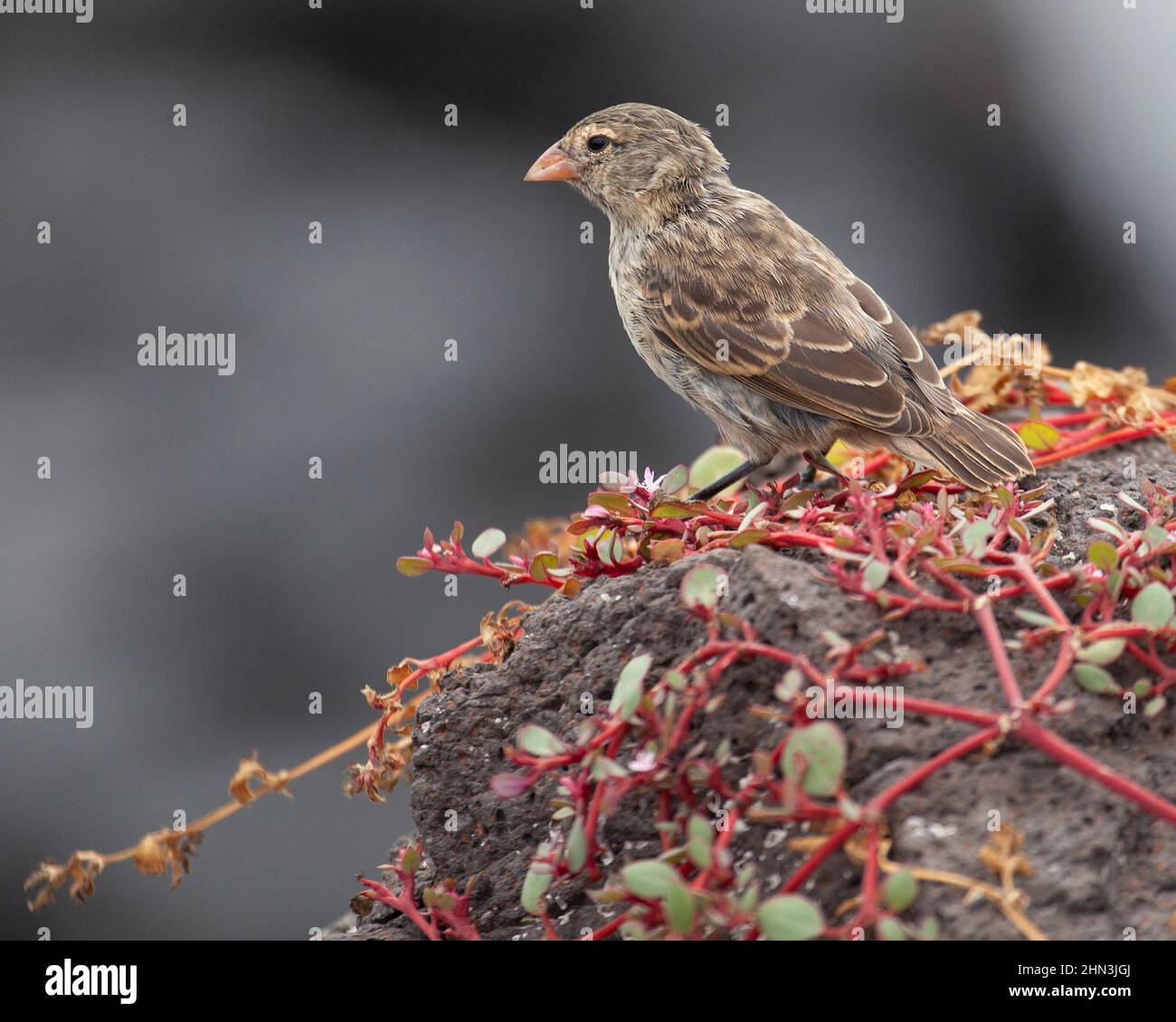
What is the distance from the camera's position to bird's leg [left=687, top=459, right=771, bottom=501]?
3.12 m

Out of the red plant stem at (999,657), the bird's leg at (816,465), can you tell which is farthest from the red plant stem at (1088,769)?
the bird's leg at (816,465)

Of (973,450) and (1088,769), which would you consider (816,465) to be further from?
(1088,769)

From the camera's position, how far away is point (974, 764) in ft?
5.75

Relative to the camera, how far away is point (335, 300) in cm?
580

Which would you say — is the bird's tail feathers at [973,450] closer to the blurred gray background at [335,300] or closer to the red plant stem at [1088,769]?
the red plant stem at [1088,769]

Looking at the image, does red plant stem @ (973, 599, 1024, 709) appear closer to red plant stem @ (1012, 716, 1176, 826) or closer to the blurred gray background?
red plant stem @ (1012, 716, 1176, 826)

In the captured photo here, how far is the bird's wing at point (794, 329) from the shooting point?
10.4 feet

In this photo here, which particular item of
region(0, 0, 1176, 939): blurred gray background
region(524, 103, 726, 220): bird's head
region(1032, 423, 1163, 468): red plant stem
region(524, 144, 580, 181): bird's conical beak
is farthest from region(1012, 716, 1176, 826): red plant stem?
region(0, 0, 1176, 939): blurred gray background

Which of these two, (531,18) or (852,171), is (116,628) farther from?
(852,171)

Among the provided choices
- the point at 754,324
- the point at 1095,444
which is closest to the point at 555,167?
the point at 754,324

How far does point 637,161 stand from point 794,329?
88 cm

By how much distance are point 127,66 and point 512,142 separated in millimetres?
1784

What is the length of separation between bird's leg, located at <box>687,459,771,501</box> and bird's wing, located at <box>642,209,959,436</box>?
0.61 feet
